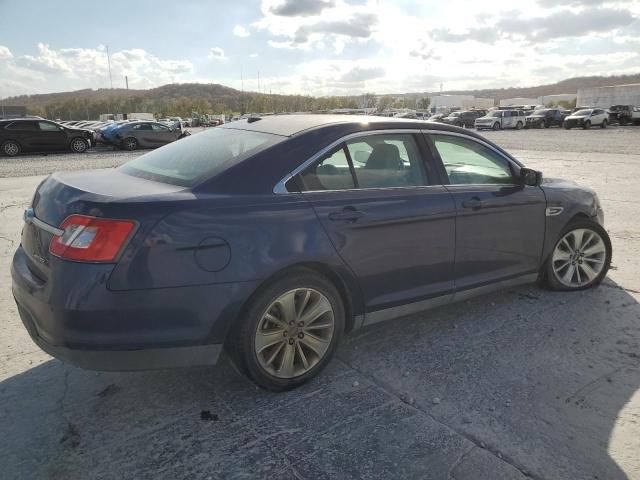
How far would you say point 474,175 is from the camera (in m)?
3.95

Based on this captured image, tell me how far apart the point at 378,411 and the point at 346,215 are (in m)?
1.13

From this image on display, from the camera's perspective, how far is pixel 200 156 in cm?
322

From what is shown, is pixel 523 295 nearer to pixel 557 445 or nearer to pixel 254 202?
pixel 557 445

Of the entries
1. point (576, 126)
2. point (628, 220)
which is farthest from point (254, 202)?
point (576, 126)

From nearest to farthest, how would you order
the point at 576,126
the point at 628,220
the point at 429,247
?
1. the point at 429,247
2. the point at 628,220
3. the point at 576,126

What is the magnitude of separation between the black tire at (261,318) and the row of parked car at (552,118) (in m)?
39.8

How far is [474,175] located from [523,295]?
133 centimetres

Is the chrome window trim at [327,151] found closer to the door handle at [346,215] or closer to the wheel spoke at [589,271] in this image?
the door handle at [346,215]

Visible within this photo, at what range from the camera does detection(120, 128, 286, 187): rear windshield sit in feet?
9.71

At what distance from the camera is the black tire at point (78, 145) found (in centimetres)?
2162

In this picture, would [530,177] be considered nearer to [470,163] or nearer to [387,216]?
[470,163]

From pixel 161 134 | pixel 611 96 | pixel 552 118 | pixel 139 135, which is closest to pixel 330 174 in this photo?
pixel 139 135

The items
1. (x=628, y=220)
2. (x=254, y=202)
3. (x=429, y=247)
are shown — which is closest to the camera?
(x=254, y=202)

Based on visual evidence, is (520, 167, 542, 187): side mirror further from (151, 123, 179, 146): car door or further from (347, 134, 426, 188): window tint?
(151, 123, 179, 146): car door
